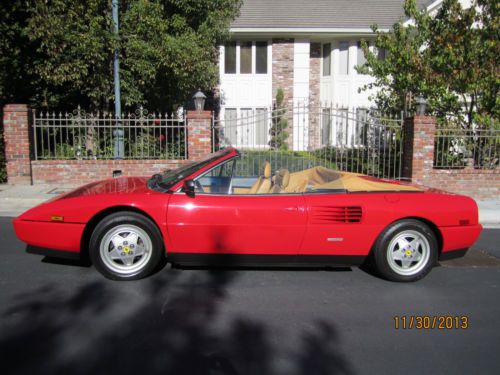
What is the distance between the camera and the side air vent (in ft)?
15.5

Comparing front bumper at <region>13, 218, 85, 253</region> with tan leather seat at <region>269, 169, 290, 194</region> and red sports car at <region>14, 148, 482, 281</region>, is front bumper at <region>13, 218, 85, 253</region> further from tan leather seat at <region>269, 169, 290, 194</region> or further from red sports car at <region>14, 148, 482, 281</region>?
tan leather seat at <region>269, 169, 290, 194</region>

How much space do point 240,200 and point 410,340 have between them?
6.82 ft

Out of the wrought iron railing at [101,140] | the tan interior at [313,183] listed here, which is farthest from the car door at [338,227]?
the wrought iron railing at [101,140]

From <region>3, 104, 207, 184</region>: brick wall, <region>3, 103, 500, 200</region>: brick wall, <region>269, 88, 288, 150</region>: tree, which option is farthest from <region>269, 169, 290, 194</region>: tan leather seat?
<region>269, 88, 288, 150</region>: tree

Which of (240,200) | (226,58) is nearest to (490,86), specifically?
(240,200)

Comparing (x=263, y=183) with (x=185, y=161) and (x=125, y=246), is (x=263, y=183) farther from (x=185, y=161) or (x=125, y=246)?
(x=185, y=161)

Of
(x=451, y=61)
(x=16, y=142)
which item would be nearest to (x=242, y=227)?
(x=451, y=61)

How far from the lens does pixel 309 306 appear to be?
4211 millimetres

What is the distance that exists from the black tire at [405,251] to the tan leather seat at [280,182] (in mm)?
1143

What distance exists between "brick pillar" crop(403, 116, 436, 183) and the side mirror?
26.1 feet

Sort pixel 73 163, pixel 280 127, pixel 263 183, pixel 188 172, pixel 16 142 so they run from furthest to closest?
pixel 280 127 → pixel 73 163 → pixel 16 142 → pixel 263 183 → pixel 188 172

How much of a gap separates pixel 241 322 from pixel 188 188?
1484mm

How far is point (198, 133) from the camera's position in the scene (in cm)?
1145

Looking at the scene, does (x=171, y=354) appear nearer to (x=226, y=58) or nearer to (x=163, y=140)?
(x=163, y=140)
